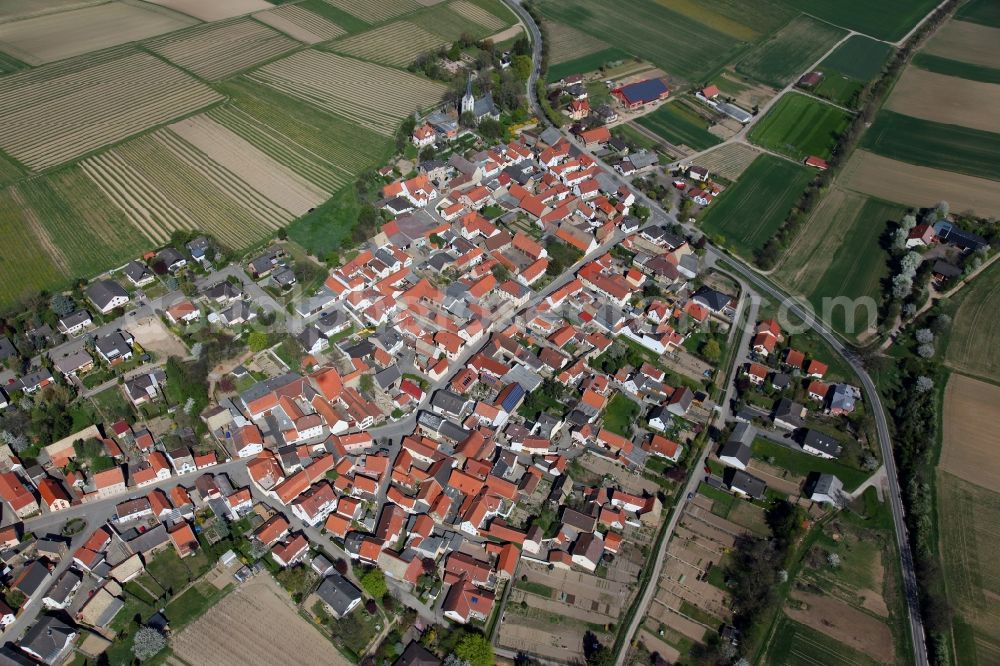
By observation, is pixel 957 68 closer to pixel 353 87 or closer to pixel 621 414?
pixel 621 414

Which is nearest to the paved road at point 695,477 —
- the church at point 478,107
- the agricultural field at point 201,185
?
the church at point 478,107

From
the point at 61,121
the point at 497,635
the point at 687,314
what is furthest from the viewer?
the point at 61,121

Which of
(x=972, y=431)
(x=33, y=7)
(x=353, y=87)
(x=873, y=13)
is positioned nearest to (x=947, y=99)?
(x=873, y=13)

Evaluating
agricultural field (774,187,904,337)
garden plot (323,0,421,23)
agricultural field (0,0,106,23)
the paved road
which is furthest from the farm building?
agricultural field (0,0,106,23)

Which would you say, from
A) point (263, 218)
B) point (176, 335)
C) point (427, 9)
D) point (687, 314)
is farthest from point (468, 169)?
point (427, 9)

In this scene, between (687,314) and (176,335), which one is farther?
(687,314)

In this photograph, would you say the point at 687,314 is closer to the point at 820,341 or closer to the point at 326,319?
the point at 820,341
